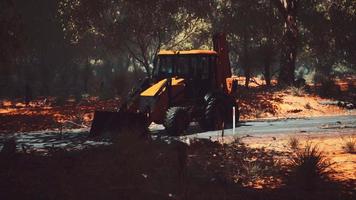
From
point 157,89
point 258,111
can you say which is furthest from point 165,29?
point 157,89

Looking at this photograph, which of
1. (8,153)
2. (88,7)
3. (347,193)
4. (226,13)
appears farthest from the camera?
(226,13)

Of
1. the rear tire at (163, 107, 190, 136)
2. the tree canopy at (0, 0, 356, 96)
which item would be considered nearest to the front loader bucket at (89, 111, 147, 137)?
the rear tire at (163, 107, 190, 136)

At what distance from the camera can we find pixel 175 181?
756 cm

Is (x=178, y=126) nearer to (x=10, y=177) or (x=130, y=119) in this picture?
(x=130, y=119)

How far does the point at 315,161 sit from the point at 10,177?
5.82 meters

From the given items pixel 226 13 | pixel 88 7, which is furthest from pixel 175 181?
pixel 226 13

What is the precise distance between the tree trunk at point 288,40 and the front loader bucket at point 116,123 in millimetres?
15364

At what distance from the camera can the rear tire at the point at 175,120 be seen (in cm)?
1251

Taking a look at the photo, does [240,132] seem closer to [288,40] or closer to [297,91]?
[297,91]

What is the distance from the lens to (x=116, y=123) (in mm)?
11844

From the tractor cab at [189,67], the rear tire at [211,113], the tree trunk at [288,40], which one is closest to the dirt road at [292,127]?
the rear tire at [211,113]

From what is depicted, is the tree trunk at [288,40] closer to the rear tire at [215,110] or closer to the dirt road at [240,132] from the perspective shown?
the dirt road at [240,132]

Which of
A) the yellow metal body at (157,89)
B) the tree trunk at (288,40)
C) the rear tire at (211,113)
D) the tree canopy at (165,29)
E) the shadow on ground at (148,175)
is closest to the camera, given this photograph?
the shadow on ground at (148,175)

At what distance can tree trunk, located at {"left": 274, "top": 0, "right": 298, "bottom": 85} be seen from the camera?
2409cm
